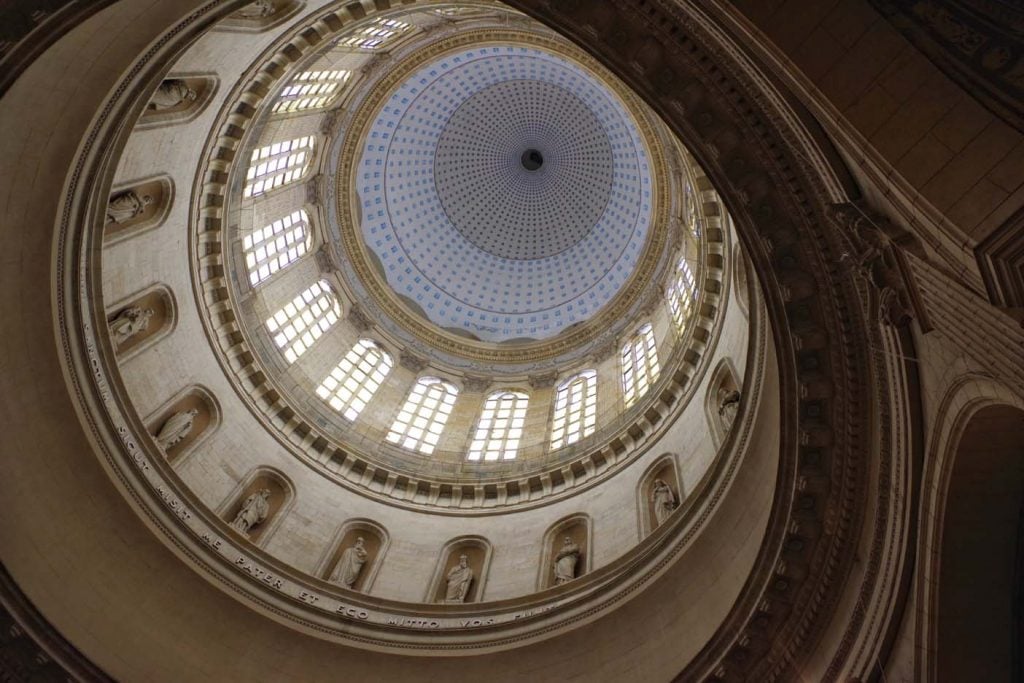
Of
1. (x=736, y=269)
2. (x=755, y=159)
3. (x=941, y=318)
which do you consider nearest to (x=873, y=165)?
(x=941, y=318)

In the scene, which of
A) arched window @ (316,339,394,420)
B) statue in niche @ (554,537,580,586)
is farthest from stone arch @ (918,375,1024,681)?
arched window @ (316,339,394,420)

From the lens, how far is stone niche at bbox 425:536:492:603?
745 inches

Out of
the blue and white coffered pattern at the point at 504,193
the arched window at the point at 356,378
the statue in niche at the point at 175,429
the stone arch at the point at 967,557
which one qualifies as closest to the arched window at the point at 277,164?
the blue and white coffered pattern at the point at 504,193

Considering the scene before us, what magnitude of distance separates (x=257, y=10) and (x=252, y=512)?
1395cm

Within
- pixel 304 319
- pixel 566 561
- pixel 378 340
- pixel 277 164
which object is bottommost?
pixel 566 561

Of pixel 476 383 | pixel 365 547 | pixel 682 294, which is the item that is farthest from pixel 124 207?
pixel 682 294

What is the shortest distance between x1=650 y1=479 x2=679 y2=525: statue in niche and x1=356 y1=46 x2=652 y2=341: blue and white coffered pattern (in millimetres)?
16825

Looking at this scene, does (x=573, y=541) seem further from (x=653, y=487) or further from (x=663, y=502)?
(x=663, y=502)

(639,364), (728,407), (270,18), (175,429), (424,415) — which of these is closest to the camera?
(728,407)

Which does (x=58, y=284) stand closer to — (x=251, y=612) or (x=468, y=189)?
(x=251, y=612)

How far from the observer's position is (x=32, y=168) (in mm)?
13352

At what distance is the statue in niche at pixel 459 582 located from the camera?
18.6 metres

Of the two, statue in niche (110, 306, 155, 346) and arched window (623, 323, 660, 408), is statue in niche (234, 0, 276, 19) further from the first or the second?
arched window (623, 323, 660, 408)

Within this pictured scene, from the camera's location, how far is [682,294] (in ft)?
84.6
